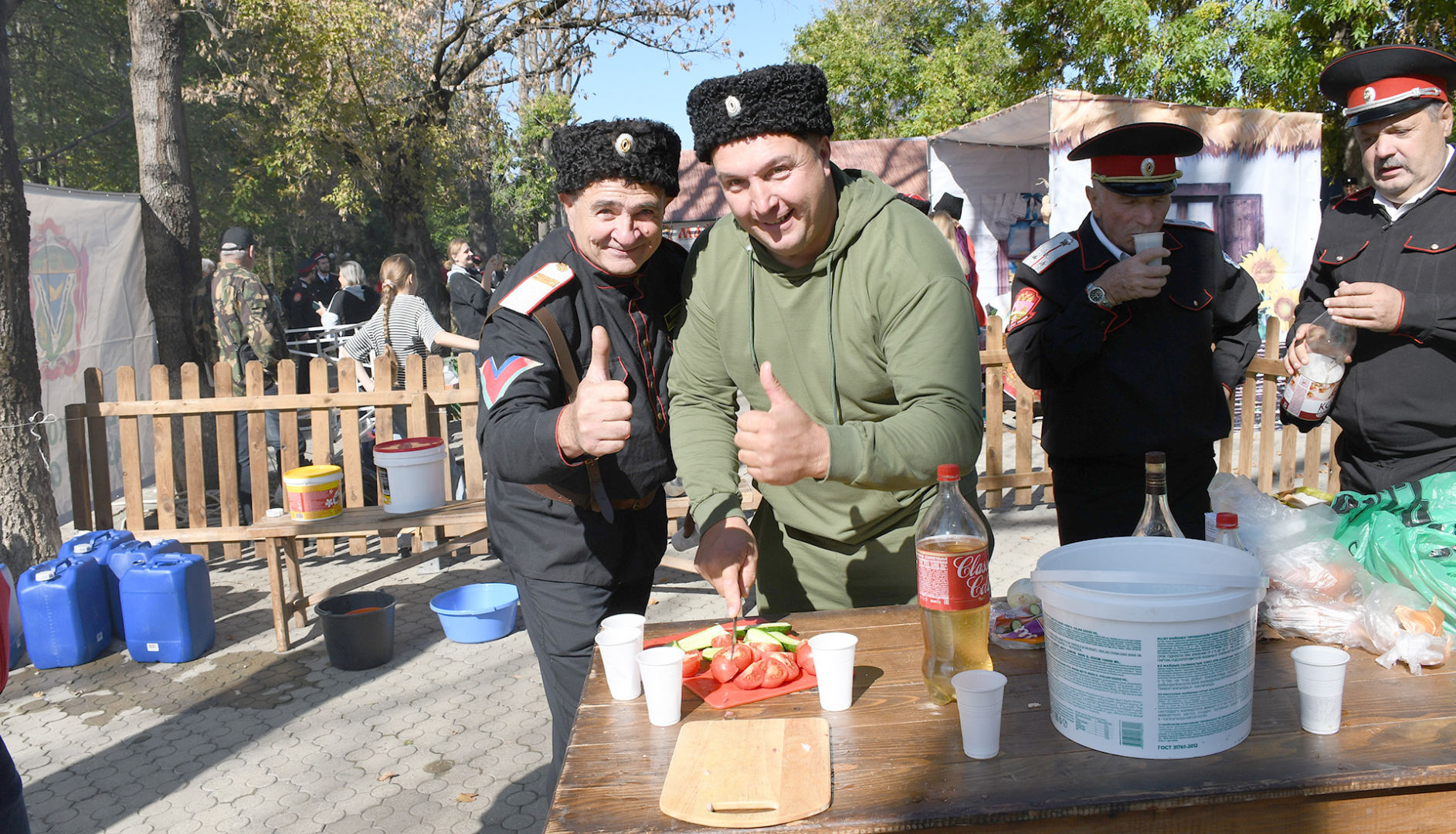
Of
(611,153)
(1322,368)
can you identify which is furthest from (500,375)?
(1322,368)

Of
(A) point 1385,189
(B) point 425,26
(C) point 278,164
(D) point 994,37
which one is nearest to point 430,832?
(A) point 1385,189

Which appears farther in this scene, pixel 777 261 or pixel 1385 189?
pixel 1385 189

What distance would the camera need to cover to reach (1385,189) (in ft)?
9.68

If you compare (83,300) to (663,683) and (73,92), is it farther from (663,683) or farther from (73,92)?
(73,92)

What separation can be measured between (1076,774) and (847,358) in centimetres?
110

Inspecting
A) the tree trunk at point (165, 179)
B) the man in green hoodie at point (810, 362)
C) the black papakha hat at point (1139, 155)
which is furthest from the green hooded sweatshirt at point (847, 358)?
the tree trunk at point (165, 179)

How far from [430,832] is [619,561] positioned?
5.22 feet

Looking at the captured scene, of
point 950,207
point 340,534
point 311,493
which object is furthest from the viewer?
point 950,207

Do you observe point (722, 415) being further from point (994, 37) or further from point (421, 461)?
point (994, 37)

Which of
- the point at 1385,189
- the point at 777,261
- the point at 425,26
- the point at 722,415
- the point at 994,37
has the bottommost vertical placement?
the point at 722,415

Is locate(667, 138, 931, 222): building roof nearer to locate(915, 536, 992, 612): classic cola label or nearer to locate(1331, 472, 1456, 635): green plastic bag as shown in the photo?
locate(1331, 472, 1456, 635): green plastic bag

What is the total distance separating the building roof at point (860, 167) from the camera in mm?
16203

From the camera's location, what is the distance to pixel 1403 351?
2.86m

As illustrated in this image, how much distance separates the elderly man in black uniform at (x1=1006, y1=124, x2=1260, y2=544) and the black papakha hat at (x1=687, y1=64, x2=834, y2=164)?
111 centimetres
